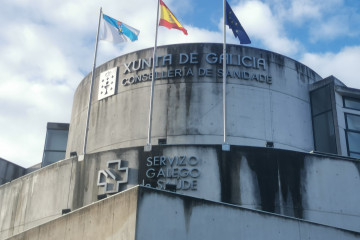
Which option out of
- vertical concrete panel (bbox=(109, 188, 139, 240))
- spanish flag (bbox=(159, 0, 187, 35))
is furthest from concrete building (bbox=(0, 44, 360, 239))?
spanish flag (bbox=(159, 0, 187, 35))

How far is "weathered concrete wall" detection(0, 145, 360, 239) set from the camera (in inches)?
733

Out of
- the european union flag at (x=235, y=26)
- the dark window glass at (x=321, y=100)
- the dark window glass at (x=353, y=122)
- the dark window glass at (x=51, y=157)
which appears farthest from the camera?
the dark window glass at (x=51, y=157)

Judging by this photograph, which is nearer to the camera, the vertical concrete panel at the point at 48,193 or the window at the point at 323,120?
the vertical concrete panel at the point at 48,193

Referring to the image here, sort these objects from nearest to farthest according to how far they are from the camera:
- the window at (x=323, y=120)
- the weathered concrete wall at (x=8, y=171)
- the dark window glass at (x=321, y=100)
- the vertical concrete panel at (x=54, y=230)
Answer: the vertical concrete panel at (x=54, y=230), the window at (x=323, y=120), the dark window glass at (x=321, y=100), the weathered concrete wall at (x=8, y=171)

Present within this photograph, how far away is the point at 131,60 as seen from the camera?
990 inches

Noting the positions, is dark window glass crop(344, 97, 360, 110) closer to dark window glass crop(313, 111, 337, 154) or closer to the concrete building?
the concrete building

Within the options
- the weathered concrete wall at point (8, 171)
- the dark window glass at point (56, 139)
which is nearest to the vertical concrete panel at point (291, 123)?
the dark window glass at point (56, 139)

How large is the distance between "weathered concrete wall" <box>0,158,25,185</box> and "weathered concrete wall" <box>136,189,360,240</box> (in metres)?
18.5

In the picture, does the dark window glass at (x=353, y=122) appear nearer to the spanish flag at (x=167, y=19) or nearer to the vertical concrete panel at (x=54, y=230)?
the spanish flag at (x=167, y=19)

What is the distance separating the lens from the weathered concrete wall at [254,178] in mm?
18625

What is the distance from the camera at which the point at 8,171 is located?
30891 millimetres

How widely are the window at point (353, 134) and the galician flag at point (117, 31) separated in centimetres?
1112

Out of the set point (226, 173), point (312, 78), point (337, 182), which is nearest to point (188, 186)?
point (226, 173)

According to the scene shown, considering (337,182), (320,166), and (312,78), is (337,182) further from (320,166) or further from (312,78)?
(312,78)
